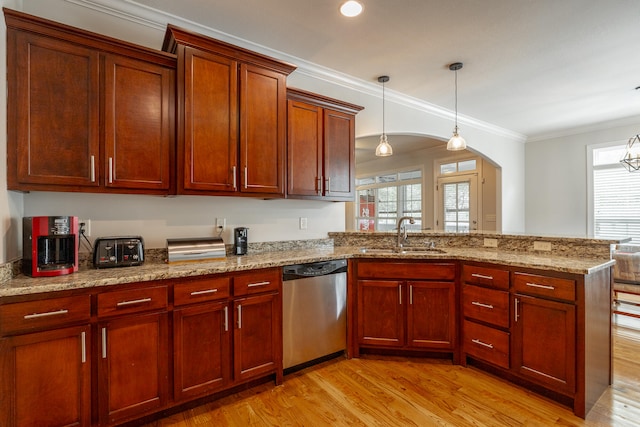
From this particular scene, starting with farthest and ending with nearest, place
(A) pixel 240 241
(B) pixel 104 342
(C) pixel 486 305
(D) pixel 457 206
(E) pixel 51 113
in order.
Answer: (D) pixel 457 206 < (A) pixel 240 241 < (C) pixel 486 305 < (E) pixel 51 113 < (B) pixel 104 342

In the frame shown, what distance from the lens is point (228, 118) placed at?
7.66 ft

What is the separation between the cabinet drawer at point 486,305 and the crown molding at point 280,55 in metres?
2.45

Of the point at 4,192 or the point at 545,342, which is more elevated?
the point at 4,192

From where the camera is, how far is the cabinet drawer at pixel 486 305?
7.61 feet

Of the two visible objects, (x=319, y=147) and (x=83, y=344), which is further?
(x=319, y=147)

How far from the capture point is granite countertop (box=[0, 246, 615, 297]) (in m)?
1.58

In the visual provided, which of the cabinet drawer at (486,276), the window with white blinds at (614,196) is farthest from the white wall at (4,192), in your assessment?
the window with white blinds at (614,196)

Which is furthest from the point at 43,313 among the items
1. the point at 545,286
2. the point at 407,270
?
the point at 545,286

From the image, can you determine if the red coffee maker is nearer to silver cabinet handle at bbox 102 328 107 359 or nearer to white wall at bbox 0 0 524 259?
white wall at bbox 0 0 524 259

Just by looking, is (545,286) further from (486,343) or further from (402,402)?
(402,402)

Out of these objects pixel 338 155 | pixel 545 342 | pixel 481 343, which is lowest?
pixel 481 343

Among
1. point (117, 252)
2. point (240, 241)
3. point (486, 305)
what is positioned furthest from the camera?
point (240, 241)

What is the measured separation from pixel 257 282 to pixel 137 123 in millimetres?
1339

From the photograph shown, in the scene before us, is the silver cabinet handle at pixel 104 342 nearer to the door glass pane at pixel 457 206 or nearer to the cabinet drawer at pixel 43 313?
the cabinet drawer at pixel 43 313
